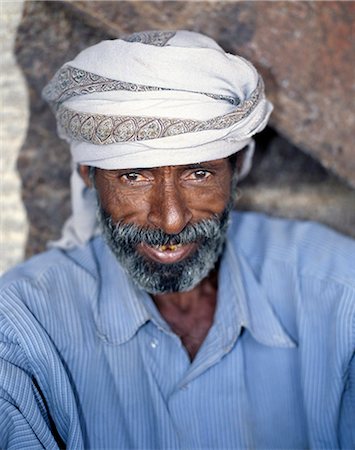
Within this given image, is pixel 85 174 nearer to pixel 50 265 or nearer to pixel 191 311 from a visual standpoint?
pixel 50 265

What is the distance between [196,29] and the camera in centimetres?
224

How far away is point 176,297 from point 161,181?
0.48m

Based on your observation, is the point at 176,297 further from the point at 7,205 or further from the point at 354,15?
the point at 354,15

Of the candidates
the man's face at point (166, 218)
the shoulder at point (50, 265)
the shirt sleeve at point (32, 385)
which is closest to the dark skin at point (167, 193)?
the man's face at point (166, 218)

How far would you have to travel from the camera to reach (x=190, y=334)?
2.15 m

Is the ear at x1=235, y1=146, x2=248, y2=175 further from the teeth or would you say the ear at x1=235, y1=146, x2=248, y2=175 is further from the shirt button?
the shirt button

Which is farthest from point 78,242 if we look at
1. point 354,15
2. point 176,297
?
point 354,15

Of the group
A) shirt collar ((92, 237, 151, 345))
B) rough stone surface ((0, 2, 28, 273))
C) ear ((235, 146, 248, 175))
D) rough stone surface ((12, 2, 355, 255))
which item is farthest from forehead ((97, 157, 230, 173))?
rough stone surface ((0, 2, 28, 273))

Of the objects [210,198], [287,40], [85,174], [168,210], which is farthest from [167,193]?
[287,40]

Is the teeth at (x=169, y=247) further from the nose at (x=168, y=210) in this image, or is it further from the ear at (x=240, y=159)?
the ear at (x=240, y=159)

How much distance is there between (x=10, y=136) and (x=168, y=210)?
819 millimetres

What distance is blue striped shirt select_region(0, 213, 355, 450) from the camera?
1.91 m

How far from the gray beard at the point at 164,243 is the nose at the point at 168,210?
5cm

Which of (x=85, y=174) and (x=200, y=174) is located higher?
(x=200, y=174)
